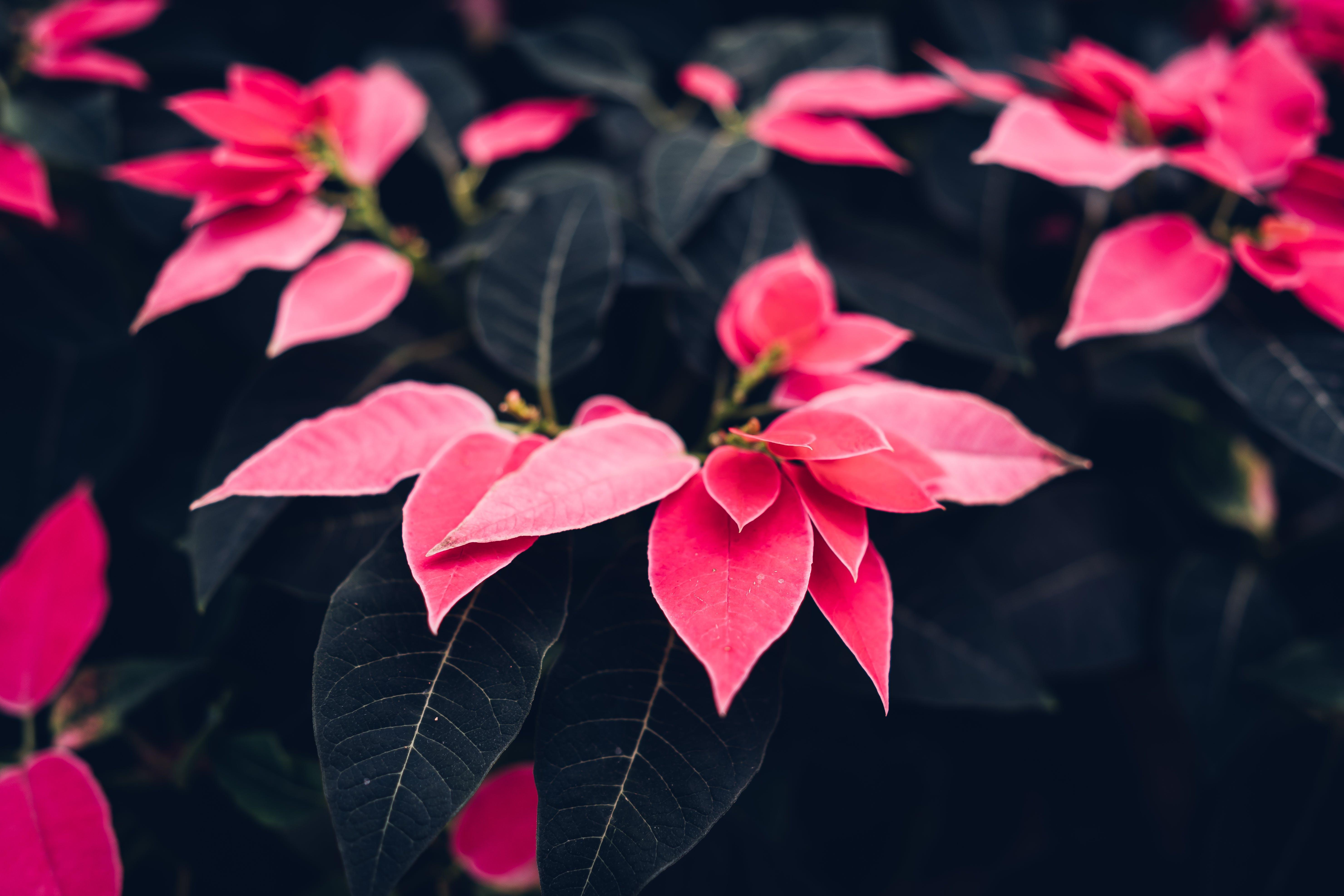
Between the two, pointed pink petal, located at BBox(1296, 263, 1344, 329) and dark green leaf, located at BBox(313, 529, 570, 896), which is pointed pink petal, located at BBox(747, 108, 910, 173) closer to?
pointed pink petal, located at BBox(1296, 263, 1344, 329)

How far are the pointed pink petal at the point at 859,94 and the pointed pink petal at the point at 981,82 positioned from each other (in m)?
0.02

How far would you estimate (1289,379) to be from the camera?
638 mm

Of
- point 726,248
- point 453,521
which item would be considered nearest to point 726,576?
point 453,521

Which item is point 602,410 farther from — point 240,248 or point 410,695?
point 240,248

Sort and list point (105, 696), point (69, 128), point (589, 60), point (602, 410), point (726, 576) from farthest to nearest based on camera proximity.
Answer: point (589, 60) → point (69, 128) → point (105, 696) → point (602, 410) → point (726, 576)

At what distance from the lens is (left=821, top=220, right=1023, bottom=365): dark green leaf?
2.29 ft

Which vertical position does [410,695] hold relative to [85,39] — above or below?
below

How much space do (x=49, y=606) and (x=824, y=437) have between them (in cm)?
65

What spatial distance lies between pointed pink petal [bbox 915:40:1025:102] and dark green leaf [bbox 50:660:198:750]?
2.94 ft

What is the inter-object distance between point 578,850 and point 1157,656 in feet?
2.25

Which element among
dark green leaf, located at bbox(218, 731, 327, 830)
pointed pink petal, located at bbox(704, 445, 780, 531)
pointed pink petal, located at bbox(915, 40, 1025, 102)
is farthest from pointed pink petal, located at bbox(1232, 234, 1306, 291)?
dark green leaf, located at bbox(218, 731, 327, 830)

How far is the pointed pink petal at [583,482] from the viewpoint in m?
0.44

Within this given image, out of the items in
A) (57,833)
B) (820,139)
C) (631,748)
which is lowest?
(57,833)

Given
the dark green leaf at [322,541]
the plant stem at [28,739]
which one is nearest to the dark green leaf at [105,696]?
the plant stem at [28,739]
